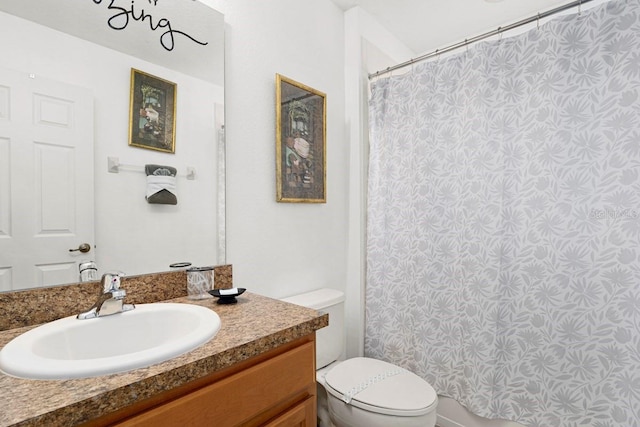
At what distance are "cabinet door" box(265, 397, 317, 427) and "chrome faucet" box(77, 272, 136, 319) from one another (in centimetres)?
54

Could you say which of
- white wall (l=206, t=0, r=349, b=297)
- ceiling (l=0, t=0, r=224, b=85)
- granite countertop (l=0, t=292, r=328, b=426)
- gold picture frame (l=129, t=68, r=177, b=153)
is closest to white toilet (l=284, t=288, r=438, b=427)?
white wall (l=206, t=0, r=349, b=297)

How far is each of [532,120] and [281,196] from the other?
120cm

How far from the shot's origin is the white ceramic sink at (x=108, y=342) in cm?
60

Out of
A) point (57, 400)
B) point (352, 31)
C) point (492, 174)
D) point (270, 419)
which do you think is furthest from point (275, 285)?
point (352, 31)

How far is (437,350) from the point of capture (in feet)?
5.56

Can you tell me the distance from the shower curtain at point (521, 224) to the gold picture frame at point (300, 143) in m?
0.40

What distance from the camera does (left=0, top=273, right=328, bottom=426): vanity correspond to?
529mm

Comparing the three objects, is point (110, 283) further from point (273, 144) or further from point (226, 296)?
point (273, 144)

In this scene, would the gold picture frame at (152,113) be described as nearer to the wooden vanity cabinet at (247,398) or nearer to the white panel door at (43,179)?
the white panel door at (43,179)

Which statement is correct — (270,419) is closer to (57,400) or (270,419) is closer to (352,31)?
(57,400)

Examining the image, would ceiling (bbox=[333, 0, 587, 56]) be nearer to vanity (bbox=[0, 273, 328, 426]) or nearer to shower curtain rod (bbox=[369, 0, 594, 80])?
shower curtain rod (bbox=[369, 0, 594, 80])

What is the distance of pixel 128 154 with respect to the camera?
3.52 feet

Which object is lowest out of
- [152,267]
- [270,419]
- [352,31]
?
[270,419]

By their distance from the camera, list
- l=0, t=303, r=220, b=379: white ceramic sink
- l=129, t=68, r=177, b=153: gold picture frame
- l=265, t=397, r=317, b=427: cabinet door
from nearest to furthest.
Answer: l=0, t=303, r=220, b=379: white ceramic sink
l=265, t=397, r=317, b=427: cabinet door
l=129, t=68, r=177, b=153: gold picture frame
